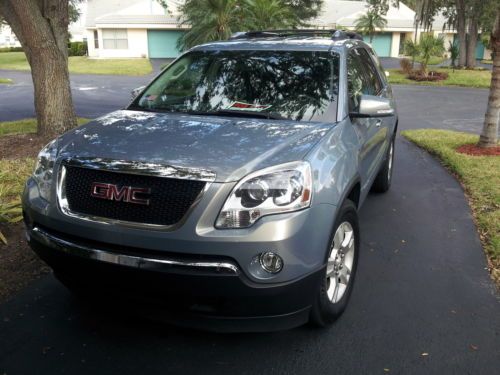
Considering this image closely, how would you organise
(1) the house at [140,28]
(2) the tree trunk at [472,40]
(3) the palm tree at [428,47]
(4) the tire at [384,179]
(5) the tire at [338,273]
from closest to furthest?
(5) the tire at [338,273] < (4) the tire at [384,179] < (3) the palm tree at [428,47] < (2) the tree trunk at [472,40] < (1) the house at [140,28]

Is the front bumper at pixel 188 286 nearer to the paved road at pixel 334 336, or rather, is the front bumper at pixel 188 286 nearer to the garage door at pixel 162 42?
the paved road at pixel 334 336

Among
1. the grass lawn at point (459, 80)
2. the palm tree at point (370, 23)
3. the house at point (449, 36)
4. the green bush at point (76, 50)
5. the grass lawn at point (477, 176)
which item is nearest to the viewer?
the grass lawn at point (477, 176)

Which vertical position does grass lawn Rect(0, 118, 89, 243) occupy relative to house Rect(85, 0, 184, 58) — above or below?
below

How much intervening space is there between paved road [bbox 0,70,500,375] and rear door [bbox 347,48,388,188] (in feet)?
2.75

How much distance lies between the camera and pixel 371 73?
17.1ft

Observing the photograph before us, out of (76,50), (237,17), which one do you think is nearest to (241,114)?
(237,17)

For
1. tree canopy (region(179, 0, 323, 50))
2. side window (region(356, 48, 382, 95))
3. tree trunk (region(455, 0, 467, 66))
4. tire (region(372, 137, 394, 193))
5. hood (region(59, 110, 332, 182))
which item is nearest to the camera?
hood (region(59, 110, 332, 182))

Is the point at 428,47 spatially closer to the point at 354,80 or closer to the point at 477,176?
the point at 477,176

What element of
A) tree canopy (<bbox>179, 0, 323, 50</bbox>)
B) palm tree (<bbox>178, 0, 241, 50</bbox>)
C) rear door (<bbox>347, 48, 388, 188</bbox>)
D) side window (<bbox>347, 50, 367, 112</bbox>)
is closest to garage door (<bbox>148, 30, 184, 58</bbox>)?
tree canopy (<bbox>179, 0, 323, 50</bbox>)

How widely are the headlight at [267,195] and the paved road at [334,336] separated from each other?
0.92 metres

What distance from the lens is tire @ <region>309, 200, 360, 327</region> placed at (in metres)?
3.00

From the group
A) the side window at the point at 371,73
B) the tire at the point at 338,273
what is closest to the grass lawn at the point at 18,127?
the side window at the point at 371,73

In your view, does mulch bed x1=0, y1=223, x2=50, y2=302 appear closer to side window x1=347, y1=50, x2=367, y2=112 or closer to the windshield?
the windshield

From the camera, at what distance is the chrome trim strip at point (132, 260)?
252 centimetres
